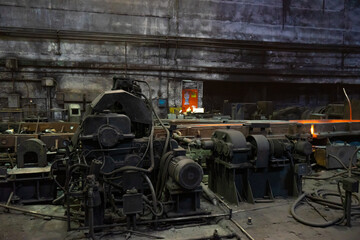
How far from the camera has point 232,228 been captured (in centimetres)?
381

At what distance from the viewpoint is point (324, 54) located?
44.8ft

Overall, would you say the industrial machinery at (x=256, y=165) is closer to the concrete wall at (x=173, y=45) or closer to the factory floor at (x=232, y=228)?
the factory floor at (x=232, y=228)

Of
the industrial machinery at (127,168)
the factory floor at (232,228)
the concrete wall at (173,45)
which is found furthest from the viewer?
the concrete wall at (173,45)

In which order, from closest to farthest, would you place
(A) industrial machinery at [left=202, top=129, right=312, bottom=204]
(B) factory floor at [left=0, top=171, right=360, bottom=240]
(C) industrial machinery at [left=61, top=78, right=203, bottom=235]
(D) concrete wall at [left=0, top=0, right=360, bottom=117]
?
1. (B) factory floor at [left=0, top=171, right=360, bottom=240]
2. (C) industrial machinery at [left=61, top=78, right=203, bottom=235]
3. (A) industrial machinery at [left=202, top=129, right=312, bottom=204]
4. (D) concrete wall at [left=0, top=0, right=360, bottom=117]

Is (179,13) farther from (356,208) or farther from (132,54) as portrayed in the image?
(356,208)

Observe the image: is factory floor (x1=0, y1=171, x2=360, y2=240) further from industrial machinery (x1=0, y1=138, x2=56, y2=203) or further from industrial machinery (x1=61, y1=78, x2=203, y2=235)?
industrial machinery (x1=0, y1=138, x2=56, y2=203)

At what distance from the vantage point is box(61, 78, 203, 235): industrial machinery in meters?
3.68

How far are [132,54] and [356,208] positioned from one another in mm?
9517

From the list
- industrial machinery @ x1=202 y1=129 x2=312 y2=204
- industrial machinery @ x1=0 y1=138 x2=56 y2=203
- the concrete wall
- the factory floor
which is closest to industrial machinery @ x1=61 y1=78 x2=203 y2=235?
the factory floor

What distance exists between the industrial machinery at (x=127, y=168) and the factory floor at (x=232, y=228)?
233 millimetres

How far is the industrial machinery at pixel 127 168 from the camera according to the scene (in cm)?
368

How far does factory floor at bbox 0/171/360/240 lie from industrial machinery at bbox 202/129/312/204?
0.38 m

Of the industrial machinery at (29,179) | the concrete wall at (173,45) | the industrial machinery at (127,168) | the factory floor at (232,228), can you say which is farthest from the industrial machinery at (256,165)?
the concrete wall at (173,45)

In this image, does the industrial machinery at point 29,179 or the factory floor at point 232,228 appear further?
the industrial machinery at point 29,179
